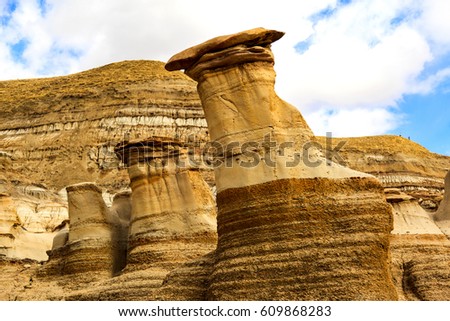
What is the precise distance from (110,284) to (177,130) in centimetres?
4654

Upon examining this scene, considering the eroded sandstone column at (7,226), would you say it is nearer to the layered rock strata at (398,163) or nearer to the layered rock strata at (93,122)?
the layered rock strata at (93,122)

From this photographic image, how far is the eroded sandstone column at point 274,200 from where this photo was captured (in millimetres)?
11523

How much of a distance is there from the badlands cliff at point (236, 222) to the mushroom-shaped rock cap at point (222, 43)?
0.08 feet

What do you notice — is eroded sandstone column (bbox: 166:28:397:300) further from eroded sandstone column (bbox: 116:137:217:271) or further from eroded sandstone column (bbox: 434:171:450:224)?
eroded sandstone column (bbox: 434:171:450:224)

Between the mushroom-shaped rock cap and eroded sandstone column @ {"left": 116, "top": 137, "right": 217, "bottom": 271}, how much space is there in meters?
7.44

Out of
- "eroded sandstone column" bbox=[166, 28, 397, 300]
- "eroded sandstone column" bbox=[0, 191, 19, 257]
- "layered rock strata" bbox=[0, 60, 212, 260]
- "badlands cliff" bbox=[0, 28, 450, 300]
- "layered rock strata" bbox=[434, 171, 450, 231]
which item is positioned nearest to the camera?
"eroded sandstone column" bbox=[166, 28, 397, 300]

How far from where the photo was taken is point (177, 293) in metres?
13.9

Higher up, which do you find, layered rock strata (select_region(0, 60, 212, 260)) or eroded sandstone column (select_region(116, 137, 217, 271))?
layered rock strata (select_region(0, 60, 212, 260))

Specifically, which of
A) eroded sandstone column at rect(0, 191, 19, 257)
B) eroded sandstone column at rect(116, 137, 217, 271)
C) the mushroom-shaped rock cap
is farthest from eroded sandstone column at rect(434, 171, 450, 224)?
eroded sandstone column at rect(0, 191, 19, 257)

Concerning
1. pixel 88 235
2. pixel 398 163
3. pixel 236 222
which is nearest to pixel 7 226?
pixel 88 235

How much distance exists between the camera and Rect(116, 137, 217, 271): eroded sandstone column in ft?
67.9

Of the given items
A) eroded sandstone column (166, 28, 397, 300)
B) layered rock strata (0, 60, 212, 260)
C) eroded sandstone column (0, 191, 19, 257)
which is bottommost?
eroded sandstone column (166, 28, 397, 300)

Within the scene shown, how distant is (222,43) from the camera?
1409 cm

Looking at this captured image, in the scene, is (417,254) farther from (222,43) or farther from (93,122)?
(93,122)
